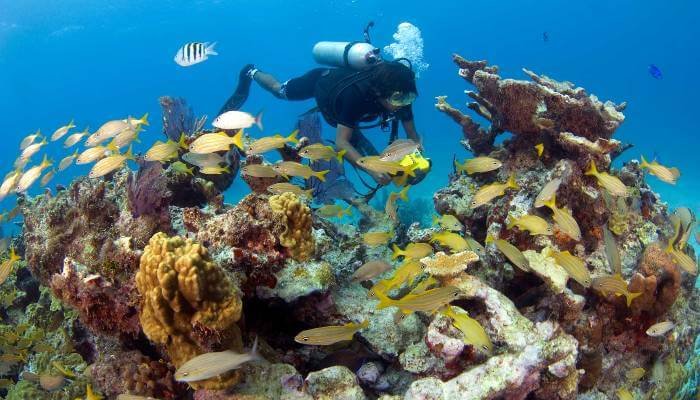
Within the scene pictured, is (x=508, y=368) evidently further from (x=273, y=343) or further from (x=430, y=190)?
(x=430, y=190)

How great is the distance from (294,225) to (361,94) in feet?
12.2

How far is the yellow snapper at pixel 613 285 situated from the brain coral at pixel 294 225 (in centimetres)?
262

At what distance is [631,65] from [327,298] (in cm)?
16533

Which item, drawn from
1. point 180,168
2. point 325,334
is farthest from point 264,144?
point 325,334

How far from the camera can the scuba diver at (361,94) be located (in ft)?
21.1

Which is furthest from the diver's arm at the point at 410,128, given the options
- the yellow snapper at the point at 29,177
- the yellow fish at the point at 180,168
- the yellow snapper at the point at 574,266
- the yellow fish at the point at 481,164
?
the yellow snapper at the point at 29,177

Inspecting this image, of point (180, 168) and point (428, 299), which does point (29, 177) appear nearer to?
point (180, 168)

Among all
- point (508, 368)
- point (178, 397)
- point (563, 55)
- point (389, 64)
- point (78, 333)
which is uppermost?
point (563, 55)

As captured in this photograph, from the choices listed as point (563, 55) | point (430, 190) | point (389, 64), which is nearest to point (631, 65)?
point (563, 55)

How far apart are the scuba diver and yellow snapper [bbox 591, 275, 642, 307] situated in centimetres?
291

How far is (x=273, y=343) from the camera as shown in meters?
3.82

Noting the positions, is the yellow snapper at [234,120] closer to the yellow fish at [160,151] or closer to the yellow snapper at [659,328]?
the yellow fish at [160,151]

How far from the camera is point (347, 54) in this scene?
25.7 ft

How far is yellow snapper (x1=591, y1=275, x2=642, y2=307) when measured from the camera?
362 centimetres
